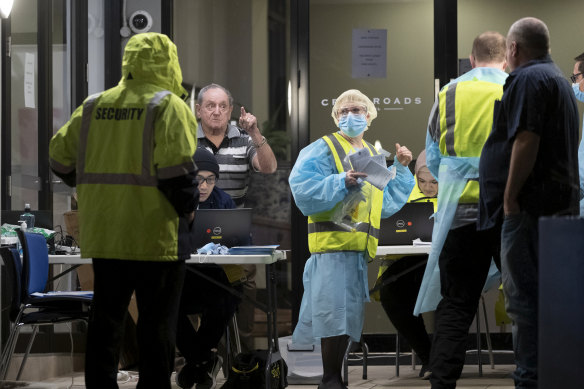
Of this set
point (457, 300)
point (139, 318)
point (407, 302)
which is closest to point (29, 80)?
point (407, 302)

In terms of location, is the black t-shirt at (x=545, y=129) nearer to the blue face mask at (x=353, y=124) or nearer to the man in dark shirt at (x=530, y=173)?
the man in dark shirt at (x=530, y=173)

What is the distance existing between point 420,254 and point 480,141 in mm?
1475

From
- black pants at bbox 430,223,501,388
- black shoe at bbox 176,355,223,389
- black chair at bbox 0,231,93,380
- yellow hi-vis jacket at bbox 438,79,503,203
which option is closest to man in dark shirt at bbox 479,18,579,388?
black pants at bbox 430,223,501,388

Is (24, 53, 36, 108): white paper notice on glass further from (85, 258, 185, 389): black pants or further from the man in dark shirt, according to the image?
the man in dark shirt

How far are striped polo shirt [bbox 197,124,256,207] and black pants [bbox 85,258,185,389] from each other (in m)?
2.30

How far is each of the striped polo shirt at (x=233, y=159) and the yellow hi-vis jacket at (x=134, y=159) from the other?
215 cm

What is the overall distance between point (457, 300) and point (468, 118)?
84 cm

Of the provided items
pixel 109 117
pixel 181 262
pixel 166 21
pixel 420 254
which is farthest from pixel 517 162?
pixel 166 21

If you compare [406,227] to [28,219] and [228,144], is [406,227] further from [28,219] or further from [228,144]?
[28,219]

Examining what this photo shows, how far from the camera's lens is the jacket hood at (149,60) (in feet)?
12.1

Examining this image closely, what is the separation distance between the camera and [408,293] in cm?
572

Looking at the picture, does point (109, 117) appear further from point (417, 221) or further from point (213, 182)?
point (417, 221)

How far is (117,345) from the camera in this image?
3643 millimetres

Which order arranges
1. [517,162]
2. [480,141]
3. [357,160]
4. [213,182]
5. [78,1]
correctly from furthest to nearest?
1. [78,1]
2. [213,182]
3. [357,160]
4. [480,141]
5. [517,162]
